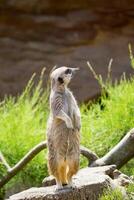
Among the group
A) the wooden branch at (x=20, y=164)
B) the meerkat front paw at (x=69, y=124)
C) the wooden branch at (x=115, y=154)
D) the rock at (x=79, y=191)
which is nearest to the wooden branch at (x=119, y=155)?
the wooden branch at (x=115, y=154)

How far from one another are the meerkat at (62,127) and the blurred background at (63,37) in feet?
12.9

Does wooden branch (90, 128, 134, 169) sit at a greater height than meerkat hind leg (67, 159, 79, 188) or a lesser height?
lesser

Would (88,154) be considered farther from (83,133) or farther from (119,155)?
(83,133)

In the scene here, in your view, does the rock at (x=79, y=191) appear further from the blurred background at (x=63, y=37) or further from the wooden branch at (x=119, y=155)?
the blurred background at (x=63, y=37)

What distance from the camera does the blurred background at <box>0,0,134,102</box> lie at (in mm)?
6953

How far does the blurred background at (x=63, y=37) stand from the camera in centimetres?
695

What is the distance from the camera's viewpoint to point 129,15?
7.13 m

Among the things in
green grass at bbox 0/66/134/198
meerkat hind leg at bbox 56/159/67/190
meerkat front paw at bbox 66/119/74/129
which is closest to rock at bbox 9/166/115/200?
meerkat hind leg at bbox 56/159/67/190

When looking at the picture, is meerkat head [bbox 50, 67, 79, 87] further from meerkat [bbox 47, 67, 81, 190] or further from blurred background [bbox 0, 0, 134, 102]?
blurred background [bbox 0, 0, 134, 102]

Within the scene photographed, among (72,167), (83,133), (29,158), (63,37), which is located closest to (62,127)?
(72,167)

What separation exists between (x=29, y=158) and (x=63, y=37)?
334 centimetres

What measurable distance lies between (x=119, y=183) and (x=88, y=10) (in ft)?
12.9

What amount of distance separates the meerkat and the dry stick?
0.76 m

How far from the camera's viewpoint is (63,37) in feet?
→ 23.3
